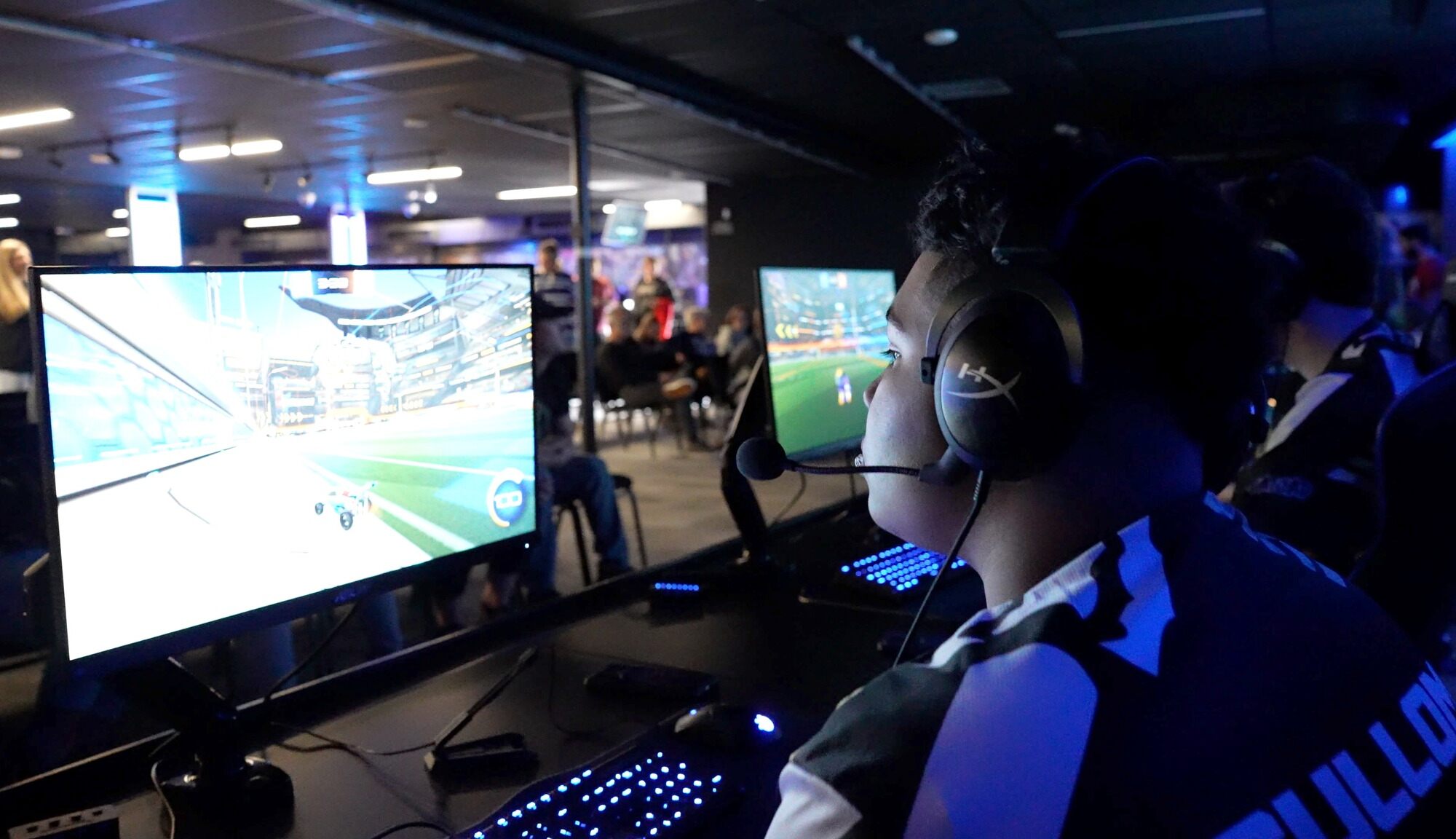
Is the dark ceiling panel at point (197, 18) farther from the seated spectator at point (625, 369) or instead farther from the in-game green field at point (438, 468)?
the in-game green field at point (438, 468)

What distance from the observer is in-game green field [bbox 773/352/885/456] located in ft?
6.52

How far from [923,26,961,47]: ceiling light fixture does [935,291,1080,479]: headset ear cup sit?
554 centimetres

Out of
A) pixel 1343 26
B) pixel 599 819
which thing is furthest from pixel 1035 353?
pixel 1343 26

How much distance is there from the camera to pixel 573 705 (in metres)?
1.30

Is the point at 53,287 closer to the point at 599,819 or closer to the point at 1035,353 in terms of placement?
the point at 599,819

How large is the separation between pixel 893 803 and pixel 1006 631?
123 mm

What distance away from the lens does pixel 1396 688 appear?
68 centimetres

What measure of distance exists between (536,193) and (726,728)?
12.7 m

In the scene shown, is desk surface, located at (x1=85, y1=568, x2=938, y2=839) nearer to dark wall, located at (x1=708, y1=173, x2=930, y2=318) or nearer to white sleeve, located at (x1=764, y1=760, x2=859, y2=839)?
white sleeve, located at (x1=764, y1=760, x2=859, y2=839)

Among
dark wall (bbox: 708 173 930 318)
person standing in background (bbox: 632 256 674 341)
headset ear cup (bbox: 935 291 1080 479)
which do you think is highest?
dark wall (bbox: 708 173 930 318)

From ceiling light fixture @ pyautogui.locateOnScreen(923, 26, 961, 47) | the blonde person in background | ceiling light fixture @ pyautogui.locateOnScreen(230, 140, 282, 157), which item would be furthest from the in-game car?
ceiling light fixture @ pyautogui.locateOnScreen(230, 140, 282, 157)

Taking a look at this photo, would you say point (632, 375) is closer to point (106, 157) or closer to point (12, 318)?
point (12, 318)

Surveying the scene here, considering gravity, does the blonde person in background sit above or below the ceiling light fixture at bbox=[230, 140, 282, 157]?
below

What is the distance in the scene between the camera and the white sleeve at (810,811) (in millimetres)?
580
